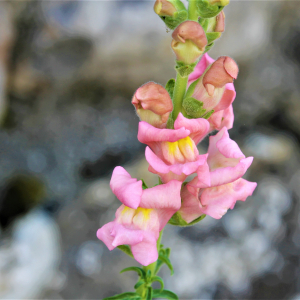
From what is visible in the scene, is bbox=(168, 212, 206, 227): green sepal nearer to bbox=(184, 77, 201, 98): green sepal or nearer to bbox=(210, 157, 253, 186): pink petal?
bbox=(210, 157, 253, 186): pink petal

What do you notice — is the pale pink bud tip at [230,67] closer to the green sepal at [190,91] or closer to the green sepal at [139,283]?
the green sepal at [190,91]

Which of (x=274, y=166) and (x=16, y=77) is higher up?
(x=16, y=77)

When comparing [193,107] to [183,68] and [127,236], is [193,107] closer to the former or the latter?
[183,68]

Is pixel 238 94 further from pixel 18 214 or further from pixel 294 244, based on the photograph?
pixel 18 214

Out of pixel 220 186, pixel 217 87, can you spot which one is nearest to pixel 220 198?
pixel 220 186

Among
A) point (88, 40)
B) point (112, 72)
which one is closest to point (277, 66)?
point (112, 72)

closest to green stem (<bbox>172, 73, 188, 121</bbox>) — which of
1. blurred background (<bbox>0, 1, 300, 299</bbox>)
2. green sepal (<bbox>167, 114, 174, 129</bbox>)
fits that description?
green sepal (<bbox>167, 114, 174, 129</bbox>)
